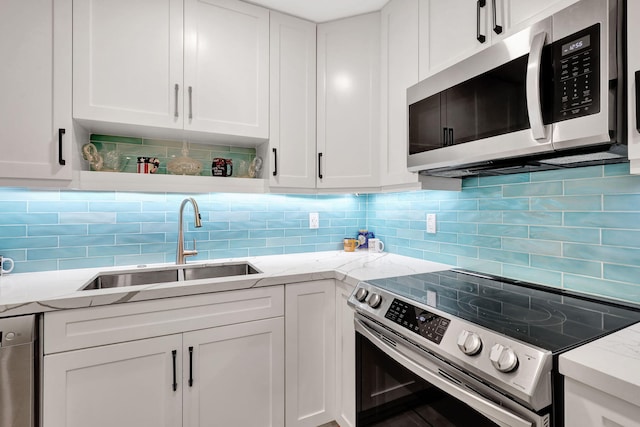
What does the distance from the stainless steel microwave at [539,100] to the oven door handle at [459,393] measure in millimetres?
762

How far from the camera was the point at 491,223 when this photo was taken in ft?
5.27

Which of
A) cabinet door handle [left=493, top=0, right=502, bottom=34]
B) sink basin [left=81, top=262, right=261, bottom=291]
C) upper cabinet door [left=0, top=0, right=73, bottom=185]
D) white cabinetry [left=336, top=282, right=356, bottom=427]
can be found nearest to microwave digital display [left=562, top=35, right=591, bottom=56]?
cabinet door handle [left=493, top=0, right=502, bottom=34]

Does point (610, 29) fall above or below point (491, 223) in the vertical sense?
above

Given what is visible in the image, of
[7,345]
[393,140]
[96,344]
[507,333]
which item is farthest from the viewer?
[393,140]

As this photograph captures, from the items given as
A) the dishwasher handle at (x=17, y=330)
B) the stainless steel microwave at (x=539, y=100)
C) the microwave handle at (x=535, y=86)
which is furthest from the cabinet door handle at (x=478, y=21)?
the dishwasher handle at (x=17, y=330)

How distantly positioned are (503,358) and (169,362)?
4.24ft

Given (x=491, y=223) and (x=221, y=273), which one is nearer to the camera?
A: (x=491, y=223)

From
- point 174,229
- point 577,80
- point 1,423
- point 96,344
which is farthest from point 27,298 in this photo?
point 577,80

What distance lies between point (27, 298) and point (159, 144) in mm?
1061

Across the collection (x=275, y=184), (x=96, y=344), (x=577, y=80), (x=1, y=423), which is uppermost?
(x=577, y=80)

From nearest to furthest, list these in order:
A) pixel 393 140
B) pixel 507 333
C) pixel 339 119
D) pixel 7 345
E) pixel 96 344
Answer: pixel 507 333
pixel 7 345
pixel 96 344
pixel 393 140
pixel 339 119

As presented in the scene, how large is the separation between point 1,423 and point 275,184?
150 cm

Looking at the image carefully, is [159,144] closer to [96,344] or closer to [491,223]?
[96,344]

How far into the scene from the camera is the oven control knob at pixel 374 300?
4.23 ft
